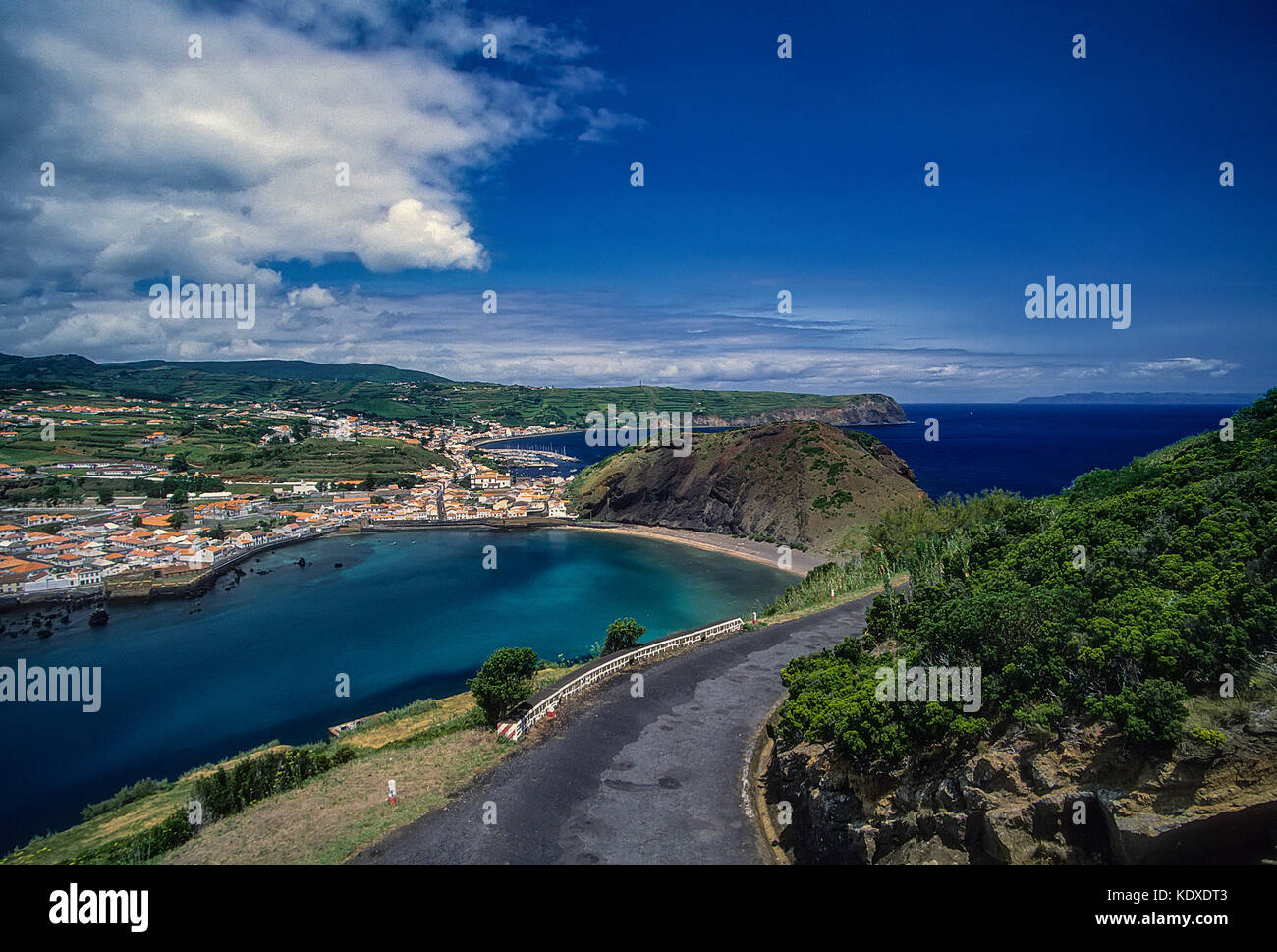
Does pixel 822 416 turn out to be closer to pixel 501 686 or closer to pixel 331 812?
pixel 501 686

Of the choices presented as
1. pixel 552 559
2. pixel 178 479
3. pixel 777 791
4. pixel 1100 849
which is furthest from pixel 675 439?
pixel 1100 849

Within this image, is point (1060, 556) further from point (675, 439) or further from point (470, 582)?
point (675, 439)

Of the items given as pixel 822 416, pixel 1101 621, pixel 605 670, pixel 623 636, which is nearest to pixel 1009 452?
pixel 822 416

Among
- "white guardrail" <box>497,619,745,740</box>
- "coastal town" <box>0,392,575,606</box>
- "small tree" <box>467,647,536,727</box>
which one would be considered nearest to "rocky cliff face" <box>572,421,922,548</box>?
"coastal town" <box>0,392,575,606</box>

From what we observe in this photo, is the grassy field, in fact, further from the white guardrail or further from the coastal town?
the coastal town

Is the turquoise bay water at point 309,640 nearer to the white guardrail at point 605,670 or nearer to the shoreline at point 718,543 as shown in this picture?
the shoreline at point 718,543

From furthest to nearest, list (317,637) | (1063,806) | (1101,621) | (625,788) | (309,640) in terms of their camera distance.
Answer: (317,637), (309,640), (625,788), (1101,621), (1063,806)
